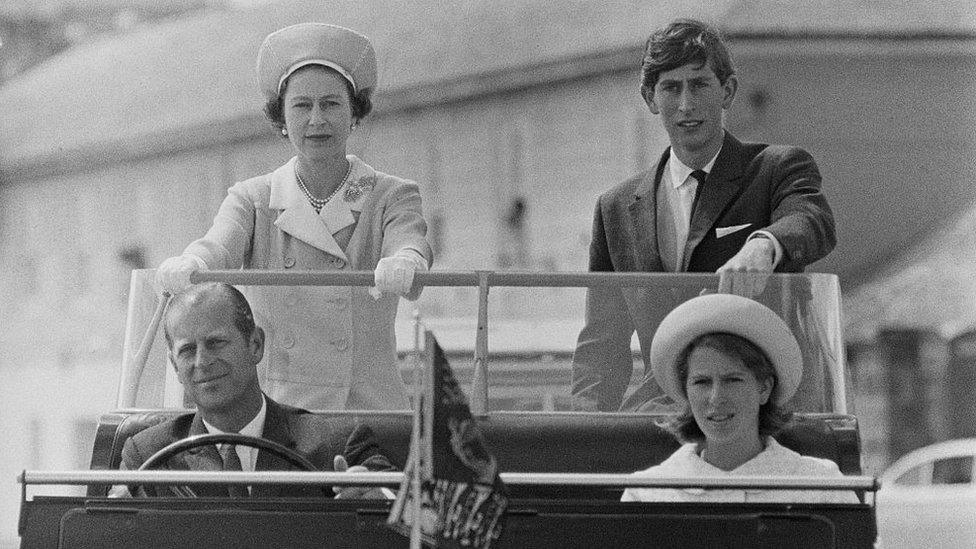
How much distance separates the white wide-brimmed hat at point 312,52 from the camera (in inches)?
246

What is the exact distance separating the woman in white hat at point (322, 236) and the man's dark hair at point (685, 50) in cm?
81

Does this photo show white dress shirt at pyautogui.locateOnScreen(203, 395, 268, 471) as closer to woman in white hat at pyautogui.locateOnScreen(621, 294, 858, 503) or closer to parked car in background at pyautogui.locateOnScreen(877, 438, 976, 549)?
woman in white hat at pyautogui.locateOnScreen(621, 294, 858, 503)

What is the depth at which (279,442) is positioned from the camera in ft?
18.0

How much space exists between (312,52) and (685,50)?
104cm

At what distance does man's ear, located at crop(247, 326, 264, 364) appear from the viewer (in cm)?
552

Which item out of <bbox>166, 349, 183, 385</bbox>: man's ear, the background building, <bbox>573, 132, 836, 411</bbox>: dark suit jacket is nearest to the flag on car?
<bbox>166, 349, 183, 385</bbox>: man's ear

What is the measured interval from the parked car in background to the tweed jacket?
1147 cm

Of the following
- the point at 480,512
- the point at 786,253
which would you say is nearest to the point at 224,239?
the point at 786,253

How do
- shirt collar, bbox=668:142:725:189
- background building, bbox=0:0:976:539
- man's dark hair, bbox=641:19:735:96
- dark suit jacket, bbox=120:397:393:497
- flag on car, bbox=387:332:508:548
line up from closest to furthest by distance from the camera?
flag on car, bbox=387:332:508:548 < dark suit jacket, bbox=120:397:393:497 < man's dark hair, bbox=641:19:735:96 < shirt collar, bbox=668:142:725:189 < background building, bbox=0:0:976:539

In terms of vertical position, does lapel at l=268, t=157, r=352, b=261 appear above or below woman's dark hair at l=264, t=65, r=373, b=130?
below

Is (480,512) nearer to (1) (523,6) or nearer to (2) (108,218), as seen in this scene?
(1) (523,6)

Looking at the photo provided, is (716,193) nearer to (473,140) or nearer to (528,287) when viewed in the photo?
(528,287)

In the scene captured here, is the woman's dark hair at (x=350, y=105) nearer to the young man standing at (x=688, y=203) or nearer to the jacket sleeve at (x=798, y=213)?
the young man standing at (x=688, y=203)

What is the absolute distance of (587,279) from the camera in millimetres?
5883
